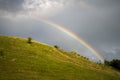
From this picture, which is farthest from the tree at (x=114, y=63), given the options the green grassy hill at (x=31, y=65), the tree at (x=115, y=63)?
the green grassy hill at (x=31, y=65)

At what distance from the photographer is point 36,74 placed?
43656 millimetres

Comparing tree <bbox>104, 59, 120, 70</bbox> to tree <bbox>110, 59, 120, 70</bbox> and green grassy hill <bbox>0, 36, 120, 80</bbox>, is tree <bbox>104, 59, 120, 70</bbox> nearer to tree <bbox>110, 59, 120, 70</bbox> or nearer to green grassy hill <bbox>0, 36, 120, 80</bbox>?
tree <bbox>110, 59, 120, 70</bbox>

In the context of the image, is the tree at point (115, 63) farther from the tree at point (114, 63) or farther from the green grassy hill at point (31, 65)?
the green grassy hill at point (31, 65)

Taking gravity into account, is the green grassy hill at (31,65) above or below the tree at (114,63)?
below

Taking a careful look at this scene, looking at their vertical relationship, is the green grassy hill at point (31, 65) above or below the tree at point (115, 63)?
below

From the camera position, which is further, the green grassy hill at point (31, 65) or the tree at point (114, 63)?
the tree at point (114, 63)

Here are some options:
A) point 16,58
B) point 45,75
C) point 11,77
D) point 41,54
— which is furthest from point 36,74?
point 41,54

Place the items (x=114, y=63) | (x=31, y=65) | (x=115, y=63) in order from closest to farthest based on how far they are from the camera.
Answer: (x=31, y=65), (x=115, y=63), (x=114, y=63)

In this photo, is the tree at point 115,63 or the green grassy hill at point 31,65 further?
the tree at point 115,63

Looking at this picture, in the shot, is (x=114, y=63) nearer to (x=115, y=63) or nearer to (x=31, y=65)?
(x=115, y=63)

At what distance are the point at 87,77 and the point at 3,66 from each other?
17501 millimetres

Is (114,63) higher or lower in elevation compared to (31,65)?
higher

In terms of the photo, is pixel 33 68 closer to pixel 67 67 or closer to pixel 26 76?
pixel 26 76

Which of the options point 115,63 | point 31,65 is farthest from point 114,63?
point 31,65
